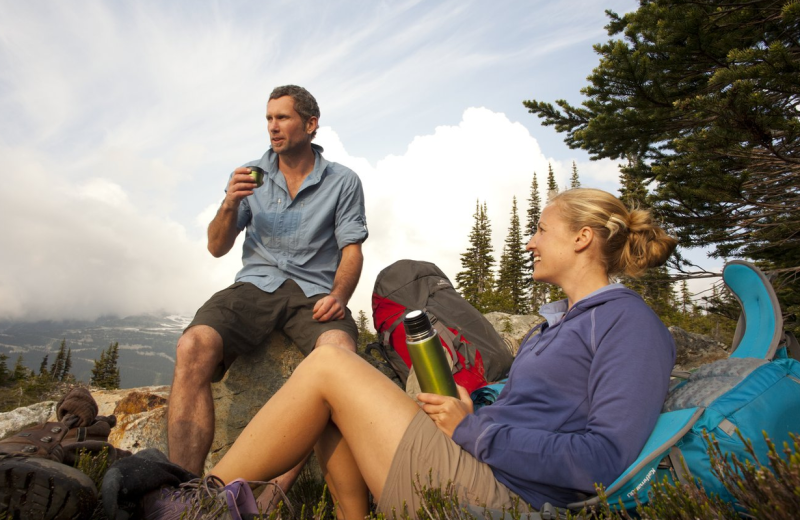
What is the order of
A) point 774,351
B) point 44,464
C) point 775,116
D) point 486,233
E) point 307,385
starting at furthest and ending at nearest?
point 486,233, point 775,116, point 307,385, point 774,351, point 44,464

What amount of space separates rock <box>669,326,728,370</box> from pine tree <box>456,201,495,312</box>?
963 inches

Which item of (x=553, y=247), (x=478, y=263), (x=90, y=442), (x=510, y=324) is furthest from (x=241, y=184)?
(x=478, y=263)

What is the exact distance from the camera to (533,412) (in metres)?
2.32

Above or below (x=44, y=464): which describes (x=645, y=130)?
→ above

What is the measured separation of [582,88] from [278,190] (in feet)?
18.8

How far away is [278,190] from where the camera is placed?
4.91m

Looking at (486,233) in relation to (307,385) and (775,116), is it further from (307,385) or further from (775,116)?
(307,385)

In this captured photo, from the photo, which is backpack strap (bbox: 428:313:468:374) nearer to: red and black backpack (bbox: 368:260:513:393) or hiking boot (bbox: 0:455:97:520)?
red and black backpack (bbox: 368:260:513:393)

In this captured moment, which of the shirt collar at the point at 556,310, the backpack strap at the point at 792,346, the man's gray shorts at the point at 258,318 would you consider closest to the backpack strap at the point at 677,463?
the shirt collar at the point at 556,310

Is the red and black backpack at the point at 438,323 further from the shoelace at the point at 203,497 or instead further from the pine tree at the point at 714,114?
the pine tree at the point at 714,114

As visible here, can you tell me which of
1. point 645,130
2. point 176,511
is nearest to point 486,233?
point 645,130

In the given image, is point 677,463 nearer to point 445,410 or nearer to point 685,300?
point 445,410

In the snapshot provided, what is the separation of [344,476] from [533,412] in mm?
1174

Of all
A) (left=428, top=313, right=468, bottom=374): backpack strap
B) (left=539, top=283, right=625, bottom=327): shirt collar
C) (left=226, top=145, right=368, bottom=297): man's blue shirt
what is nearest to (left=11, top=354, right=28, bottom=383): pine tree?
(left=226, top=145, right=368, bottom=297): man's blue shirt
